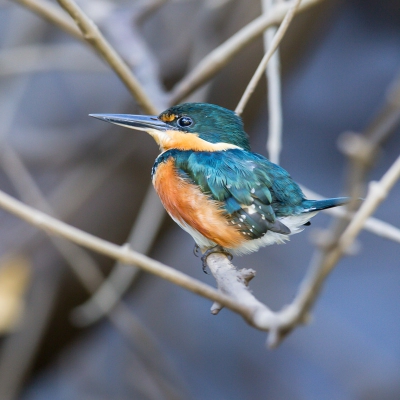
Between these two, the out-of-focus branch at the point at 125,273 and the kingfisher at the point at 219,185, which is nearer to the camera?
the kingfisher at the point at 219,185

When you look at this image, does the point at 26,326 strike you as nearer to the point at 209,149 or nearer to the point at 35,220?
the point at 209,149

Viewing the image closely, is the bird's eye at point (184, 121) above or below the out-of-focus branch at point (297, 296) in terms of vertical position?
below

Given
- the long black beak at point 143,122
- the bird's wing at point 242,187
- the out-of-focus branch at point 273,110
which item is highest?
the out-of-focus branch at point 273,110

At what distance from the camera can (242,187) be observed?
1780 millimetres

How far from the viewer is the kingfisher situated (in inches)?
70.1

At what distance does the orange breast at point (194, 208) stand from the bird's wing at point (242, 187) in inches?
0.8

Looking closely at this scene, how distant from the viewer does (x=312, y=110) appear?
4.30m

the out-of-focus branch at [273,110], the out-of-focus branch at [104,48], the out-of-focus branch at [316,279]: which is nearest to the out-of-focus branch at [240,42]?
the out-of-focus branch at [273,110]

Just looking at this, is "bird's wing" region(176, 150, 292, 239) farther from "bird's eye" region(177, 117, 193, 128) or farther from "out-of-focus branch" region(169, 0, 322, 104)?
"out-of-focus branch" region(169, 0, 322, 104)

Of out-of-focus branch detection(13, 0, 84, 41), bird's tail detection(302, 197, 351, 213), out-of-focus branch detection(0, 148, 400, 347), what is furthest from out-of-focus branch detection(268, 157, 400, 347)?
out-of-focus branch detection(13, 0, 84, 41)

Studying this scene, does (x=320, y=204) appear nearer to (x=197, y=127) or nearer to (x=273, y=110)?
(x=273, y=110)

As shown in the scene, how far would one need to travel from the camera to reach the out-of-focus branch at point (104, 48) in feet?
5.45

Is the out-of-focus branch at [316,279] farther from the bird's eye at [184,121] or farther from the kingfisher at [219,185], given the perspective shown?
the bird's eye at [184,121]

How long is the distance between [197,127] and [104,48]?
0.39 m
